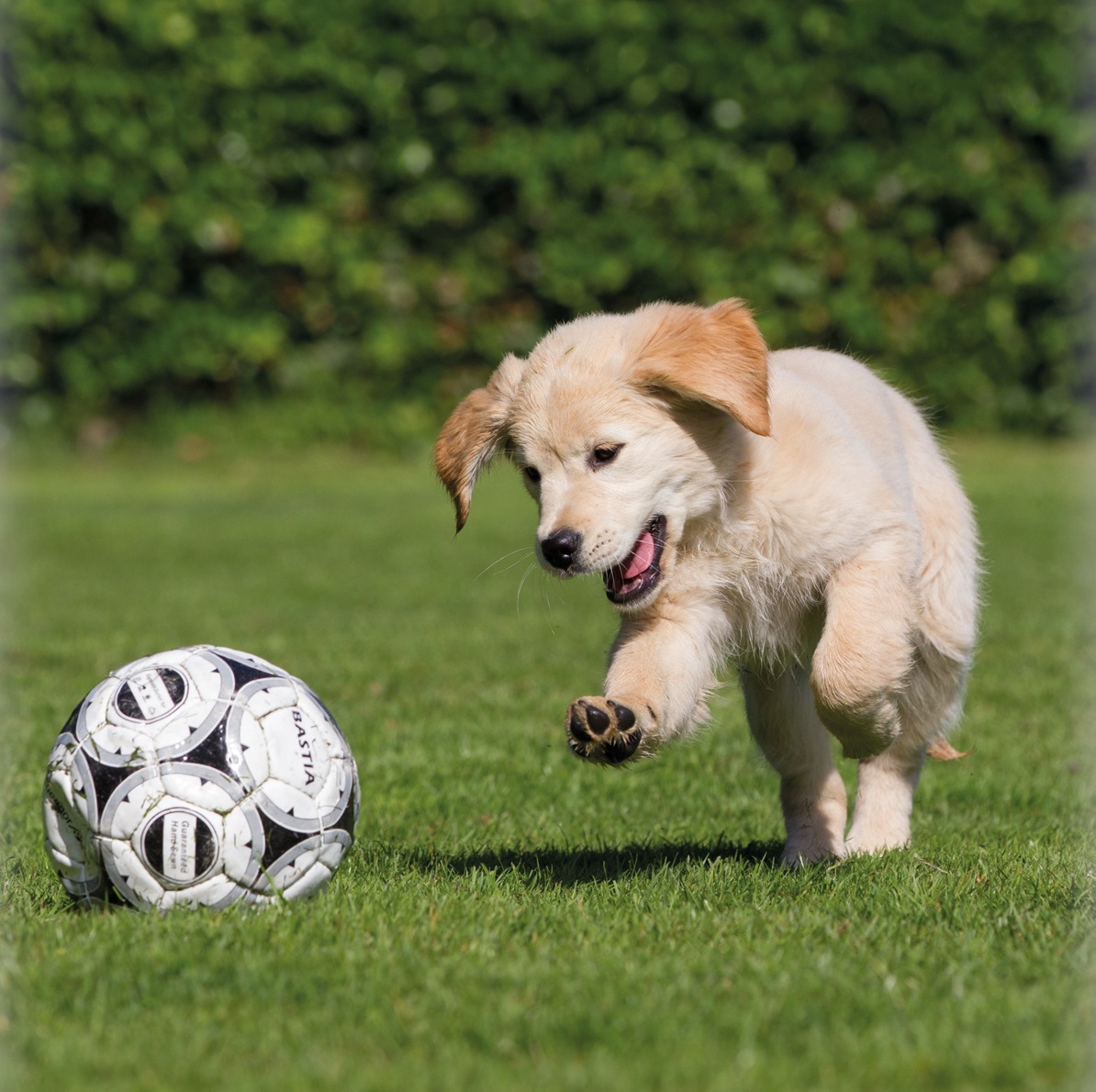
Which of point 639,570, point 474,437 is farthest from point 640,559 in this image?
point 474,437

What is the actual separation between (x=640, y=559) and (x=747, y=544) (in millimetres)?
262

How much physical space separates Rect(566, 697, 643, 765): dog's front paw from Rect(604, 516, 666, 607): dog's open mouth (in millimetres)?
382

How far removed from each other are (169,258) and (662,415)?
9.47 metres

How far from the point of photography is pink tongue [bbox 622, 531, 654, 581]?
147 inches

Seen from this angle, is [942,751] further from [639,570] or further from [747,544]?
[639,570]

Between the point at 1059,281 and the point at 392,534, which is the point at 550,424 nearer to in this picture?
the point at 392,534

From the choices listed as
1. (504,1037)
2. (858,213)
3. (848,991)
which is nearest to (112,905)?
(504,1037)

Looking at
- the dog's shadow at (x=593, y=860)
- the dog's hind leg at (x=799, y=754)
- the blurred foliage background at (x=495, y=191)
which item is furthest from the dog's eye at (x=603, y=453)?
the blurred foliage background at (x=495, y=191)

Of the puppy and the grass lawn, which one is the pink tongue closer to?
the puppy

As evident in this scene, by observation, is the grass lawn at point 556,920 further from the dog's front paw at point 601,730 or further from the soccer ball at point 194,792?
the dog's front paw at point 601,730

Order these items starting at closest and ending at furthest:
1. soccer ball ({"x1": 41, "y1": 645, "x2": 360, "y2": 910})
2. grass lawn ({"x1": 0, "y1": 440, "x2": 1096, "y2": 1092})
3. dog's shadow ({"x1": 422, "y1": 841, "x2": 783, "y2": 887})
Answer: grass lawn ({"x1": 0, "y1": 440, "x2": 1096, "y2": 1092})
soccer ball ({"x1": 41, "y1": 645, "x2": 360, "y2": 910})
dog's shadow ({"x1": 422, "y1": 841, "x2": 783, "y2": 887})

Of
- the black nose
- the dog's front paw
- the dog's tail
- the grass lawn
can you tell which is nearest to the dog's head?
the black nose

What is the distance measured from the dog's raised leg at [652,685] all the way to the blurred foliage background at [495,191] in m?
9.16

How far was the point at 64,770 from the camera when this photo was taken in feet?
10.5
